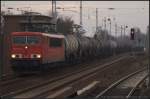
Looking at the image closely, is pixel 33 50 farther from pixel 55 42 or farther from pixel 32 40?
pixel 55 42

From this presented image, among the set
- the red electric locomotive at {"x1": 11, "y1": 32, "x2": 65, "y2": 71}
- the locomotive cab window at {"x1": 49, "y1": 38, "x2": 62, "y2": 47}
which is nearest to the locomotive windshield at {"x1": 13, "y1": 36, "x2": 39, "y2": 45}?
the red electric locomotive at {"x1": 11, "y1": 32, "x2": 65, "y2": 71}

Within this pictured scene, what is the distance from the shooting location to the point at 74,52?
46.3m

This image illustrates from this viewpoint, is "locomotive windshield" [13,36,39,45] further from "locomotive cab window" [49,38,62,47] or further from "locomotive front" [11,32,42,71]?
"locomotive cab window" [49,38,62,47]

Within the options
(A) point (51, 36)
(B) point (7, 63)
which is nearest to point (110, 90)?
(A) point (51, 36)

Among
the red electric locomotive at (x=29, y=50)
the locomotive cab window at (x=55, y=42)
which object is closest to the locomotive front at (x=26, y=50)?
the red electric locomotive at (x=29, y=50)

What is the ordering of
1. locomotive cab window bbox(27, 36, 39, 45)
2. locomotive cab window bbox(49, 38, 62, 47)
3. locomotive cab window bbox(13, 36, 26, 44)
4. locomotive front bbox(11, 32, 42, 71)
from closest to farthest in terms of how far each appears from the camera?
1. locomotive front bbox(11, 32, 42, 71)
2. locomotive cab window bbox(27, 36, 39, 45)
3. locomotive cab window bbox(13, 36, 26, 44)
4. locomotive cab window bbox(49, 38, 62, 47)

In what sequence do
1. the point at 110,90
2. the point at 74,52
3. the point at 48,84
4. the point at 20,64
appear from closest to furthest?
1. the point at 110,90
2. the point at 48,84
3. the point at 20,64
4. the point at 74,52

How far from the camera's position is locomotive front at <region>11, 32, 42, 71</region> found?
100 feet

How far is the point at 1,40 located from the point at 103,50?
4294cm

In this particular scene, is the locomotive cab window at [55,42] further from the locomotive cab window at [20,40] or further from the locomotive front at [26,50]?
the locomotive cab window at [20,40]

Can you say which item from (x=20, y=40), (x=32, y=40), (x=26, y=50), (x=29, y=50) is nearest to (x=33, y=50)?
(x=29, y=50)

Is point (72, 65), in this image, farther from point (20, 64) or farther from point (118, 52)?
point (118, 52)

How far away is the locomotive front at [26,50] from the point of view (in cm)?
3052

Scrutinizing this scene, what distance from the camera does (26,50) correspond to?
A: 102 ft
